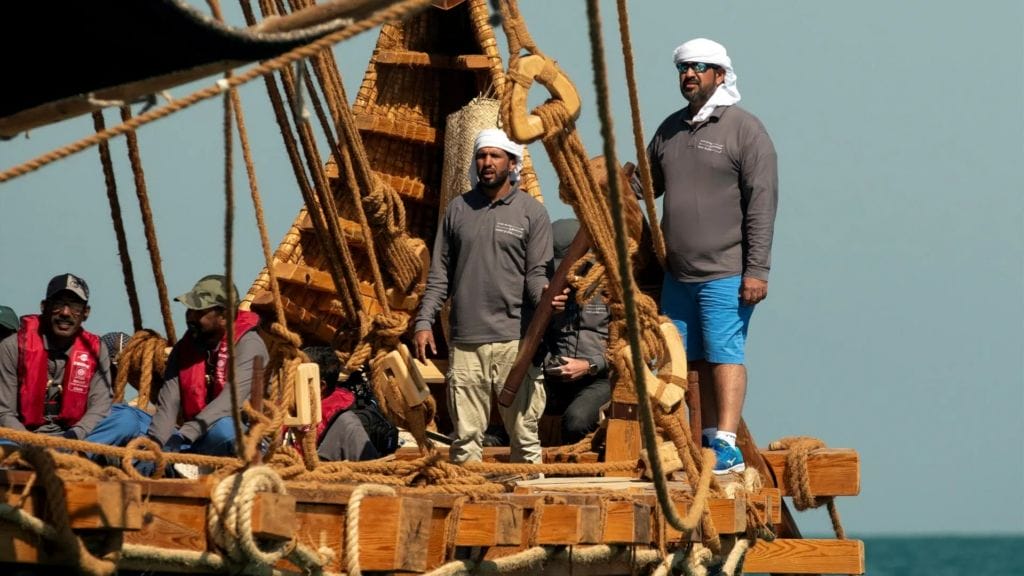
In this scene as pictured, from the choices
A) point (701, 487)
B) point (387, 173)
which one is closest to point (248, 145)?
point (701, 487)

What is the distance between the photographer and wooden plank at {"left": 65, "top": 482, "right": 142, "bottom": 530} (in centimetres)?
503

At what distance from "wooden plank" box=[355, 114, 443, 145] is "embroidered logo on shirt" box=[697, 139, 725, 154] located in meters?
3.11

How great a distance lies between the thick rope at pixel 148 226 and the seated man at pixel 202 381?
2.30 ft

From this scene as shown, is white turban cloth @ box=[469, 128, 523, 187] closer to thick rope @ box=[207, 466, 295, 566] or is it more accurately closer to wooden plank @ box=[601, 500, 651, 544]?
wooden plank @ box=[601, 500, 651, 544]

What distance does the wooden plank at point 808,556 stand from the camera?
9.11 m

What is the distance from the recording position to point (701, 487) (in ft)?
23.7

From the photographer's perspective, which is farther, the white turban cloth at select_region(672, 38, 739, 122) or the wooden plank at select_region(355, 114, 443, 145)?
the wooden plank at select_region(355, 114, 443, 145)

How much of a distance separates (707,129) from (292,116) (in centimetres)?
182

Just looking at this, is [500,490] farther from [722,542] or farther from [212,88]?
[212,88]

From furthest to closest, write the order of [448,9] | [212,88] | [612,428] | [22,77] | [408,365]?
1. [448,9]
2. [612,428]
3. [408,365]
4. [22,77]
5. [212,88]

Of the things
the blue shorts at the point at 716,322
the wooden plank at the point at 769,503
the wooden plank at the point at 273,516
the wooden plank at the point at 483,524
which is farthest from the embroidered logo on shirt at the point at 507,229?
the wooden plank at the point at 273,516

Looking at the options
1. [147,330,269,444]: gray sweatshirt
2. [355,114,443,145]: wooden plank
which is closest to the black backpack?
[147,330,269,444]: gray sweatshirt

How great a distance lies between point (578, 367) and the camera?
30.3ft

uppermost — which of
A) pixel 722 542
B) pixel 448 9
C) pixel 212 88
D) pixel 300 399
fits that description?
pixel 448 9
